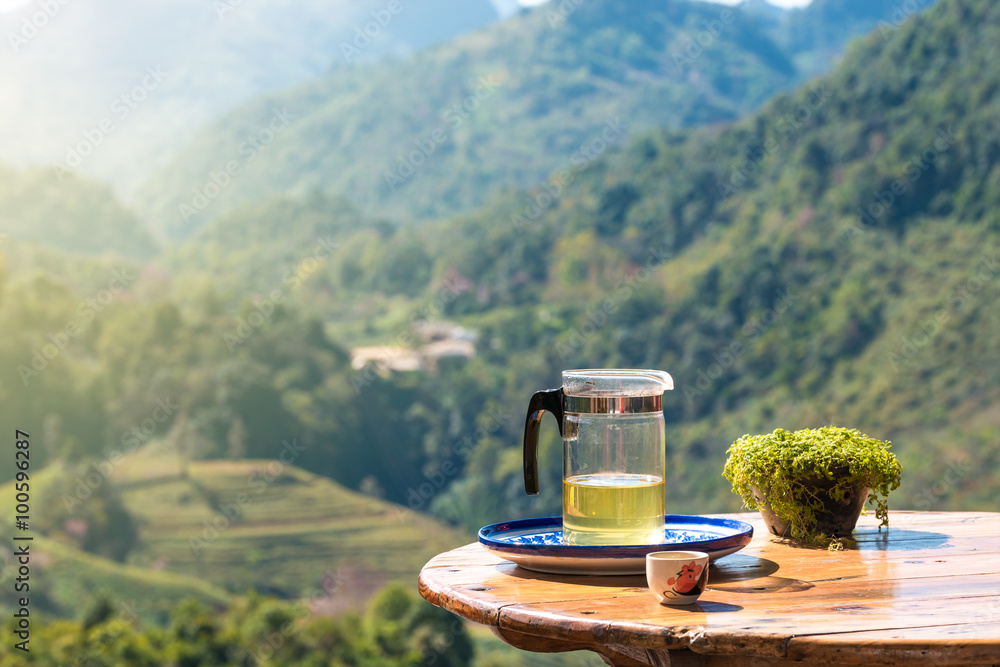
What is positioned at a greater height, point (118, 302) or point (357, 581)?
point (118, 302)

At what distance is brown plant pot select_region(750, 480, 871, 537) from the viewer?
1.54 m

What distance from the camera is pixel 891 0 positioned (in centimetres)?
1630

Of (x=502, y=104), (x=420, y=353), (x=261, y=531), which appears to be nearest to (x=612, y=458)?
(x=261, y=531)

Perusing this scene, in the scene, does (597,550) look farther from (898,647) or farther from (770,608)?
(898,647)

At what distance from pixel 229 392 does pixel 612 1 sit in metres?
11.1

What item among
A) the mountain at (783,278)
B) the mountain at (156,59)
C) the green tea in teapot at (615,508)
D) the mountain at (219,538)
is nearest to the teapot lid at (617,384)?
the green tea in teapot at (615,508)

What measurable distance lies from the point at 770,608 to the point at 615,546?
217 millimetres

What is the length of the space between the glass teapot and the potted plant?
0.88 ft

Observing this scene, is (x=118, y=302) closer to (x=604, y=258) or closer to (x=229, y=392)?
(x=229, y=392)

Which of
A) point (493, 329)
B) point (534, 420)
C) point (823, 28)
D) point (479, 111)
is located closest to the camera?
point (534, 420)

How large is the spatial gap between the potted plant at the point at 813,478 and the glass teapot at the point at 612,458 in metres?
0.27

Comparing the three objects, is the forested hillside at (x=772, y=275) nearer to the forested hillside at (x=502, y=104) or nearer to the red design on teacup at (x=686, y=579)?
the forested hillside at (x=502, y=104)

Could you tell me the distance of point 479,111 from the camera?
17.8m

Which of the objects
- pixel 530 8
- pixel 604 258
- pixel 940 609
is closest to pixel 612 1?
pixel 530 8
